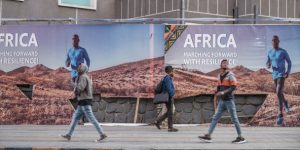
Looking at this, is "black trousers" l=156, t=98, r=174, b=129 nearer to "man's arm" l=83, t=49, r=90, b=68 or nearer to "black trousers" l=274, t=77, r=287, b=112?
"man's arm" l=83, t=49, r=90, b=68

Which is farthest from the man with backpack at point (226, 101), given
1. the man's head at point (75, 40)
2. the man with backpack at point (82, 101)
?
the man's head at point (75, 40)

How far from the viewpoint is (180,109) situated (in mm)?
14906

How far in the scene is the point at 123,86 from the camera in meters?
14.9

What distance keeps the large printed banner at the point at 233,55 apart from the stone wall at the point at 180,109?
8.4 inches

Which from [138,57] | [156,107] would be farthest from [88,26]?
[156,107]

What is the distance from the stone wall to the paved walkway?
0.38 m

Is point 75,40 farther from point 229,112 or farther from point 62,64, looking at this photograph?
point 229,112

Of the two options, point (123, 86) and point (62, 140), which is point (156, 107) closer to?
point (123, 86)

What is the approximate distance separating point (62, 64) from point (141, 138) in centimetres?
402

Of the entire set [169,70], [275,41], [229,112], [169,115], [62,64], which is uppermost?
[275,41]

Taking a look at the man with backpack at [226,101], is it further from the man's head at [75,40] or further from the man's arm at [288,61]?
the man's head at [75,40]

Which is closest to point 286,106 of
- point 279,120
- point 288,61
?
point 279,120

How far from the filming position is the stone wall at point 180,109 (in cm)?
1474

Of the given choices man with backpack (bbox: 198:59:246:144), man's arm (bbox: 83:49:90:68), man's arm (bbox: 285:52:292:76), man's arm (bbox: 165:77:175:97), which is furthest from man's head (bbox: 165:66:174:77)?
man's arm (bbox: 285:52:292:76)
